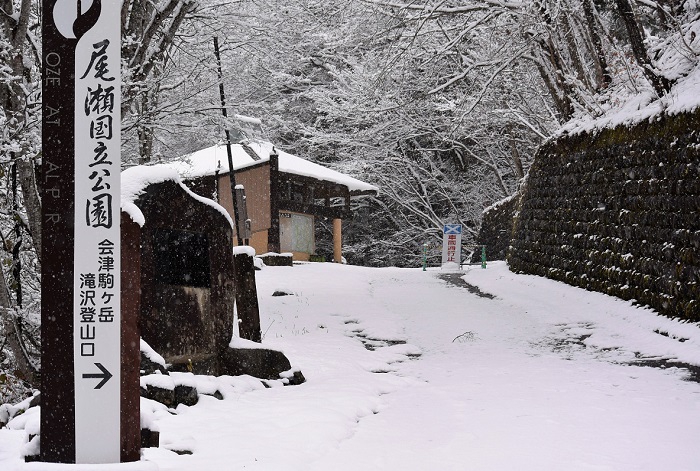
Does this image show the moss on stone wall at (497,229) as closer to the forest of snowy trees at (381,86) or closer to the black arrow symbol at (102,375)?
the forest of snowy trees at (381,86)

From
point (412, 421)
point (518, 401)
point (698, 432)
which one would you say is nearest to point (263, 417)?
point (412, 421)

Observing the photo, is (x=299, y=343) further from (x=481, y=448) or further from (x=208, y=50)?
(x=208, y=50)

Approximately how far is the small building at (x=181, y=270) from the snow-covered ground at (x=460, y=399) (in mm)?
509

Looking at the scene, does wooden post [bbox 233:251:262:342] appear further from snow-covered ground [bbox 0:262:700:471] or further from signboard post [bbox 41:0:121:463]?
signboard post [bbox 41:0:121:463]

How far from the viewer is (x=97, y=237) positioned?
13.0 ft

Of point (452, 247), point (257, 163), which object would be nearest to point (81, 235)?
point (452, 247)

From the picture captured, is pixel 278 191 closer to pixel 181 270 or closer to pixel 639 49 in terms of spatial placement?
pixel 639 49

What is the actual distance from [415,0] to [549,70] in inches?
142

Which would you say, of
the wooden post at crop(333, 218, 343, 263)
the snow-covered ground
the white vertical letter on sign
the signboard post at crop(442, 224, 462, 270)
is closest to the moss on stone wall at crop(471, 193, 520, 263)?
the signboard post at crop(442, 224, 462, 270)

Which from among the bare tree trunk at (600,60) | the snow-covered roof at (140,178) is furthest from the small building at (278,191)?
the snow-covered roof at (140,178)

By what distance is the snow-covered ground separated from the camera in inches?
179

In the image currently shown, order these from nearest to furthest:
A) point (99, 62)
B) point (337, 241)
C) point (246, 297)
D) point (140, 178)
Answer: point (99, 62) < point (140, 178) < point (246, 297) < point (337, 241)

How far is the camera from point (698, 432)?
4996mm

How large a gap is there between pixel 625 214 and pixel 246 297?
6.82m
